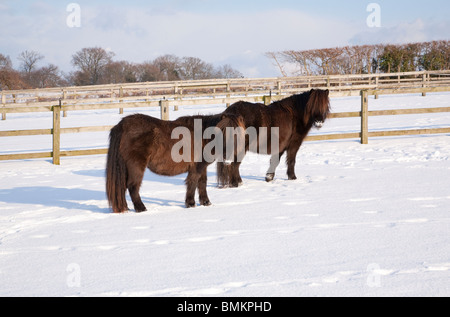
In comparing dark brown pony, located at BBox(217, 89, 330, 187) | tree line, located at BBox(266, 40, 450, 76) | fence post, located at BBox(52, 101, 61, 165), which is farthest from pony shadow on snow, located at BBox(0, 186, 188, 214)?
tree line, located at BBox(266, 40, 450, 76)

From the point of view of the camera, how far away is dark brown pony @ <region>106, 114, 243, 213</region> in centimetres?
524

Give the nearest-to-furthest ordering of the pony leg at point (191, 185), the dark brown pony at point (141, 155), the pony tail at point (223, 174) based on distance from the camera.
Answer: the dark brown pony at point (141, 155) → the pony leg at point (191, 185) → the pony tail at point (223, 174)

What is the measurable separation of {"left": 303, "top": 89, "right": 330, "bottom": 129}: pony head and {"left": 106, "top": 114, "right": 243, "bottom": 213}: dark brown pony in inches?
86.8

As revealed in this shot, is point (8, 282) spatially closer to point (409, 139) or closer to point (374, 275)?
point (374, 275)

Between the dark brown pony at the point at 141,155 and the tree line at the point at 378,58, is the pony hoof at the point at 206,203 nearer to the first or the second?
the dark brown pony at the point at 141,155

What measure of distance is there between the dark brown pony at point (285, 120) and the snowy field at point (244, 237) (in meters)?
0.34

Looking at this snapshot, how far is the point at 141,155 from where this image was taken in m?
5.24

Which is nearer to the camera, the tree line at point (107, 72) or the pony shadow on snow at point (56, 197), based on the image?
the pony shadow on snow at point (56, 197)

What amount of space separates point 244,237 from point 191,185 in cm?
160

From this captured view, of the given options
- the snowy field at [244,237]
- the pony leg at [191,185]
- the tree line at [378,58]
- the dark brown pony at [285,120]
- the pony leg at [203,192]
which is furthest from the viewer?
the tree line at [378,58]

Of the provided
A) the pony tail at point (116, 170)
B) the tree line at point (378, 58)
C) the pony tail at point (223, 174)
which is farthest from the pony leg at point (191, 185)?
the tree line at point (378, 58)

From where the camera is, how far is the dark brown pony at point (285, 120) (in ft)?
23.2

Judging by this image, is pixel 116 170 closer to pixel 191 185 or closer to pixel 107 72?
pixel 191 185
